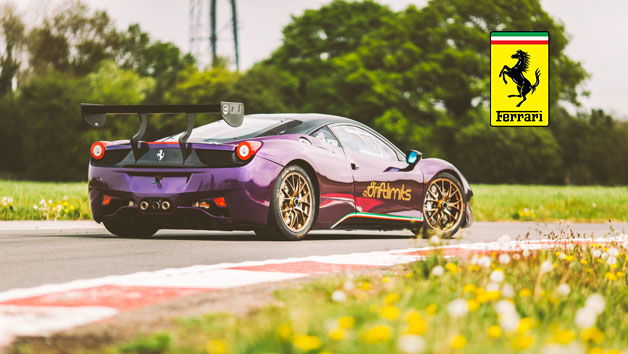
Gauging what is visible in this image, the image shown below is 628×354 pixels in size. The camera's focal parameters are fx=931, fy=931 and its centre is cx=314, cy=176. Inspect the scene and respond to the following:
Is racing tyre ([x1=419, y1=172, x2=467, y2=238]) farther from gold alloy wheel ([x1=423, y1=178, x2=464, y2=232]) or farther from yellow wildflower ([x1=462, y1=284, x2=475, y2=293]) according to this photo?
yellow wildflower ([x1=462, y1=284, x2=475, y2=293])

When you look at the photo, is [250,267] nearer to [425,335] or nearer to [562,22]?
[425,335]

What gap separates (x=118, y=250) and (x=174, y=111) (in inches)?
62.0

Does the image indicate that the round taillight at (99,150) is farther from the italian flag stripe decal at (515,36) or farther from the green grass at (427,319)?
the italian flag stripe decal at (515,36)

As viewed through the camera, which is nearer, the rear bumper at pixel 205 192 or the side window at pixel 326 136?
the rear bumper at pixel 205 192

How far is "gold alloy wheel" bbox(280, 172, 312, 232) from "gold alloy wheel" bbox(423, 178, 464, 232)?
2184 millimetres

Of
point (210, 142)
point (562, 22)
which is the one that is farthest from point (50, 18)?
point (210, 142)

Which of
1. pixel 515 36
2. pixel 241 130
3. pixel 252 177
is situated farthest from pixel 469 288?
pixel 515 36

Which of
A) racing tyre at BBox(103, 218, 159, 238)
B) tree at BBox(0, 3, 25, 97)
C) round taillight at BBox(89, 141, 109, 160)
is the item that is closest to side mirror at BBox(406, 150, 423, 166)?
racing tyre at BBox(103, 218, 159, 238)

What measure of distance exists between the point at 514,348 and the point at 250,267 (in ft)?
11.5

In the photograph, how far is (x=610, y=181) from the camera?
61.6 meters

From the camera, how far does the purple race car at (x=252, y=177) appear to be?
902 cm

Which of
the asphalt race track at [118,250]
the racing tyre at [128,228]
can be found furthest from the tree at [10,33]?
the racing tyre at [128,228]

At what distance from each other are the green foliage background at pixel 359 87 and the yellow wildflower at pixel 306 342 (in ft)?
160

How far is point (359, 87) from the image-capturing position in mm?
55406
